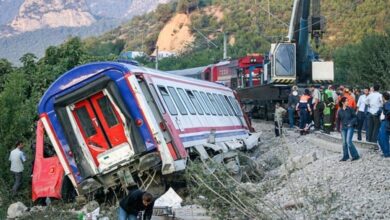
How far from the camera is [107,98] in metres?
13.5

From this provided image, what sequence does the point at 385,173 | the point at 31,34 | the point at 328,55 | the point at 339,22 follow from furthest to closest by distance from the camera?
the point at 31,34
the point at 339,22
the point at 328,55
the point at 385,173

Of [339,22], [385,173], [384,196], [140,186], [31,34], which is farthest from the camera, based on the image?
[31,34]

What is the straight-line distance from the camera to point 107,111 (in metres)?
13.6

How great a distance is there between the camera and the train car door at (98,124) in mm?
13578

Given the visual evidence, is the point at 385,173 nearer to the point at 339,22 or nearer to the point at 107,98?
the point at 107,98

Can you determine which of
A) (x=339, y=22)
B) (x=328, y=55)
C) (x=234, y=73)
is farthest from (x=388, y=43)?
(x=339, y=22)

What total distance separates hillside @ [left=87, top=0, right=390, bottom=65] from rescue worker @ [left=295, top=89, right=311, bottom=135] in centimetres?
1985

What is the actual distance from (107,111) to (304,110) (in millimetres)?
10304

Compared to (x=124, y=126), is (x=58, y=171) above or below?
below

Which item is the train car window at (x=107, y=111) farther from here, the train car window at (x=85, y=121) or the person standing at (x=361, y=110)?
the person standing at (x=361, y=110)

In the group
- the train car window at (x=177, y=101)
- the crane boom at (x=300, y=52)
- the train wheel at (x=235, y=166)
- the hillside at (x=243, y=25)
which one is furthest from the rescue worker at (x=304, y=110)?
the hillside at (x=243, y=25)

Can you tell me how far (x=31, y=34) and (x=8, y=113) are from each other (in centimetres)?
18347

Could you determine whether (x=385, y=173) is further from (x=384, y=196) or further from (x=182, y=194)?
(x=182, y=194)

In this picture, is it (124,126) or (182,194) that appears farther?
(182,194)
